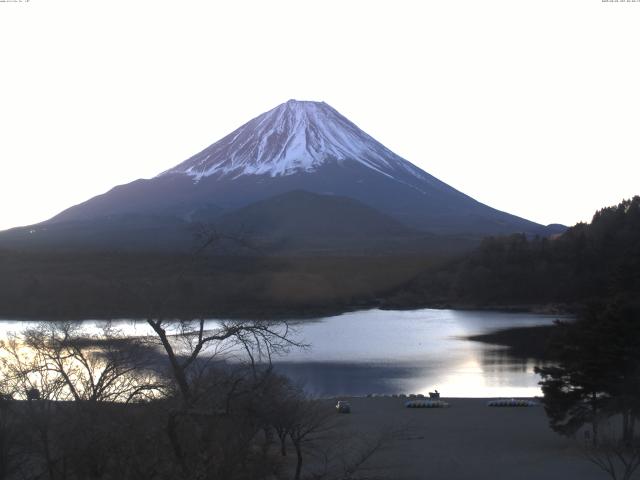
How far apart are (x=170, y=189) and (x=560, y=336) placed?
213 ft

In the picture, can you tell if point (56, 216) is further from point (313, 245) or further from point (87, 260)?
point (87, 260)

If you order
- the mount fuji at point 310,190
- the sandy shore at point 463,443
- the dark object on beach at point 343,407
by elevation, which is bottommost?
the sandy shore at point 463,443

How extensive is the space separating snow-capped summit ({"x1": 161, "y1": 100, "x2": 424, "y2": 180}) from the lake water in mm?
53742

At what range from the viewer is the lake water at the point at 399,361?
1459 cm

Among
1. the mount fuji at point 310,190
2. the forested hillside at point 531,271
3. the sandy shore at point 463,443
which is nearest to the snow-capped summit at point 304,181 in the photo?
the mount fuji at point 310,190

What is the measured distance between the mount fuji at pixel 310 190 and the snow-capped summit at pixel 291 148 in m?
0.09

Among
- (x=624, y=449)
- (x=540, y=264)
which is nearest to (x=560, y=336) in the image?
(x=624, y=449)

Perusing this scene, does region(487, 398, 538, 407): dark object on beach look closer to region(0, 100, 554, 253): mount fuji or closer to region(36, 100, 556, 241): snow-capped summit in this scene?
region(0, 100, 554, 253): mount fuji

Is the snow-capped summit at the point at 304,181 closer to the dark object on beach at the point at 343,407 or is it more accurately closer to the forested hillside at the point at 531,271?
the forested hillside at the point at 531,271

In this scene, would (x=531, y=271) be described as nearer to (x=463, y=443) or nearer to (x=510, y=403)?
(x=510, y=403)

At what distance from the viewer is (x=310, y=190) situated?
249ft

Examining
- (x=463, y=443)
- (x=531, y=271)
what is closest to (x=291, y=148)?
(x=531, y=271)

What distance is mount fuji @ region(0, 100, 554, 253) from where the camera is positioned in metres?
62.6

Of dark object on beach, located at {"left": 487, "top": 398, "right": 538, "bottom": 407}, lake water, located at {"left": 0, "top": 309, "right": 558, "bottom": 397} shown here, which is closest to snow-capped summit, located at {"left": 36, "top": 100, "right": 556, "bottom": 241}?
lake water, located at {"left": 0, "top": 309, "right": 558, "bottom": 397}
